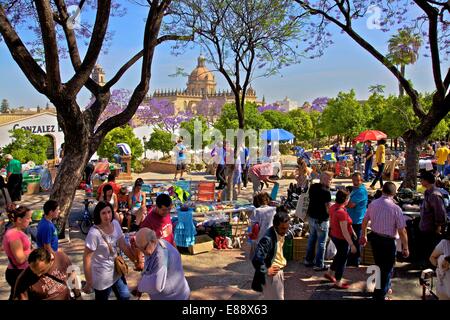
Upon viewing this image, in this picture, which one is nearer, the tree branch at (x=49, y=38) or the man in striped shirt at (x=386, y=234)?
the man in striped shirt at (x=386, y=234)

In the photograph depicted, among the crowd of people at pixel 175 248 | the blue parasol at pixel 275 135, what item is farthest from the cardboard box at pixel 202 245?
the blue parasol at pixel 275 135

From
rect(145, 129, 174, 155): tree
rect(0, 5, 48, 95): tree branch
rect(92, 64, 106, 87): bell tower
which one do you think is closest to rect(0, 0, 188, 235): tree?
rect(0, 5, 48, 95): tree branch

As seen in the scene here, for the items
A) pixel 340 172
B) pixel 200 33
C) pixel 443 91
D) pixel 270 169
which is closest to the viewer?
pixel 443 91

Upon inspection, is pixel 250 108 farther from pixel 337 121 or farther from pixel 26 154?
pixel 26 154

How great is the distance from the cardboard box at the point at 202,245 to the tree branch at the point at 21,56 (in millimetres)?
3566

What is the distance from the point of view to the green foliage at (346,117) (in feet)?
120

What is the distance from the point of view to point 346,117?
36.5 m

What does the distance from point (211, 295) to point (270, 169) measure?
590cm

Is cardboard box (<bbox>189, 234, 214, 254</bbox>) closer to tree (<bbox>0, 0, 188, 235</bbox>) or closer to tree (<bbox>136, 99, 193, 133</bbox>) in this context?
tree (<bbox>0, 0, 188, 235</bbox>)

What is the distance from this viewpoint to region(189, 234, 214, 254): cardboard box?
24.7 feet

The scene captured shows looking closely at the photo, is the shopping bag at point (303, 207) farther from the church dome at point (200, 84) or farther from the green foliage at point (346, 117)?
the church dome at point (200, 84)
